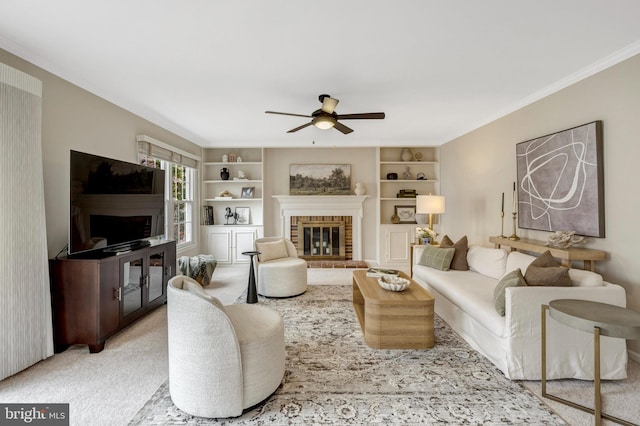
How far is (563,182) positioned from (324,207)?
3.94 meters

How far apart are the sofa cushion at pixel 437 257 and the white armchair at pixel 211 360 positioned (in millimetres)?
2653

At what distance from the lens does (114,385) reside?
81.4 inches

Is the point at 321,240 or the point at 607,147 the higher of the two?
the point at 607,147

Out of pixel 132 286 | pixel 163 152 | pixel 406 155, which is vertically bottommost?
pixel 132 286

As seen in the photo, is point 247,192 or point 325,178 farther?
point 325,178

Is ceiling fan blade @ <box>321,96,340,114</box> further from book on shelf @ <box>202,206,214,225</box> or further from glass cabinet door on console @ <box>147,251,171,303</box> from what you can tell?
book on shelf @ <box>202,206,214,225</box>

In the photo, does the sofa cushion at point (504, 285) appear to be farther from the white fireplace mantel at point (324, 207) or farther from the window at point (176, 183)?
the window at point (176, 183)

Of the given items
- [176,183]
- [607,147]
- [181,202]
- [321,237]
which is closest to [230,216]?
[181,202]

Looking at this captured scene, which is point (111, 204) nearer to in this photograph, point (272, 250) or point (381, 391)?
point (272, 250)

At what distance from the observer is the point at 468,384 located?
2068 millimetres

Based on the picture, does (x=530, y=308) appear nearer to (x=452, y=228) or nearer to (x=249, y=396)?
(x=249, y=396)

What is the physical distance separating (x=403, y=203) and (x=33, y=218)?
5615 mm

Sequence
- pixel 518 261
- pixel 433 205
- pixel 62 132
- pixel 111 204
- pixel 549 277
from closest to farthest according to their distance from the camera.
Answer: pixel 549 277 < pixel 62 132 < pixel 111 204 < pixel 518 261 < pixel 433 205

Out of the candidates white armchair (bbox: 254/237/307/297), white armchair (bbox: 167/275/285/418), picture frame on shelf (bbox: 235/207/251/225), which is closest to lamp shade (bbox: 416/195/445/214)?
white armchair (bbox: 254/237/307/297)
